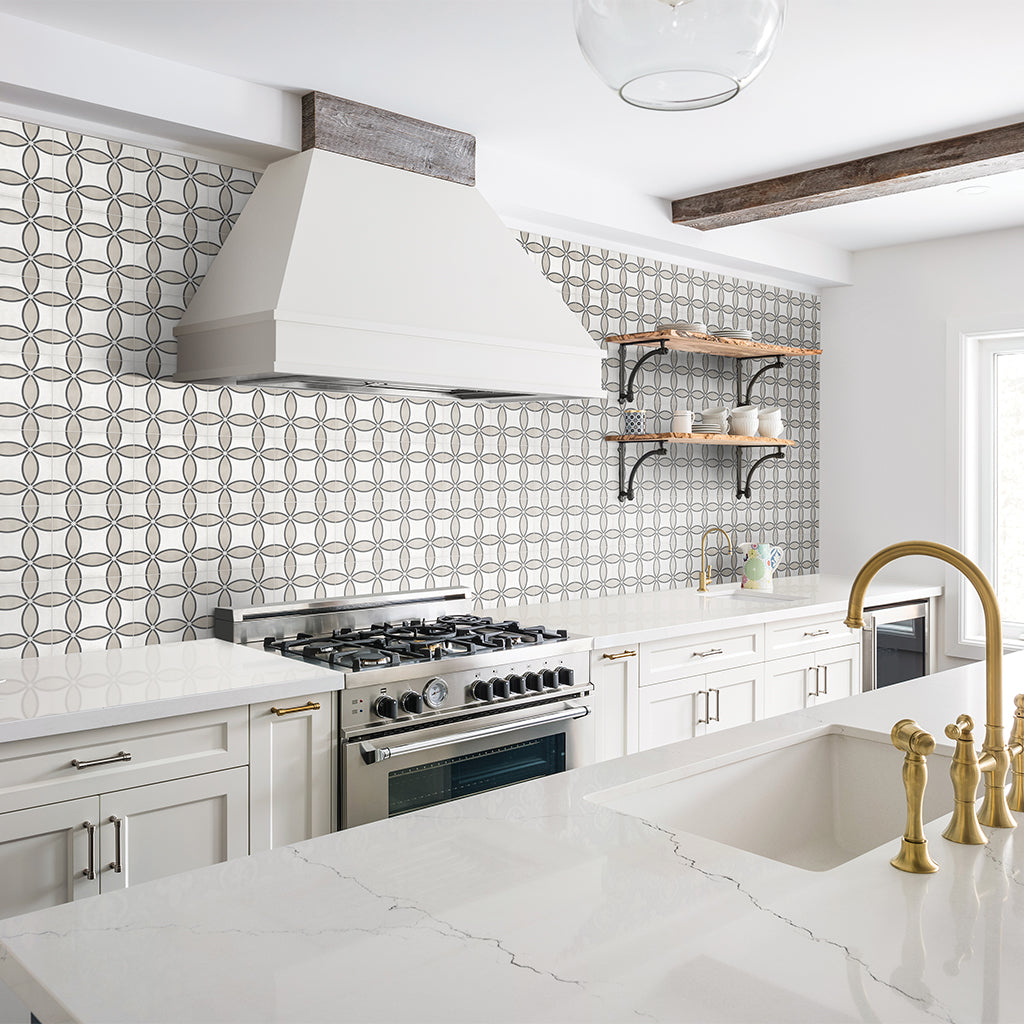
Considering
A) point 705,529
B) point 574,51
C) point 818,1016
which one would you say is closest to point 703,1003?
point 818,1016

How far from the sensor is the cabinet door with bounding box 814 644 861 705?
388cm

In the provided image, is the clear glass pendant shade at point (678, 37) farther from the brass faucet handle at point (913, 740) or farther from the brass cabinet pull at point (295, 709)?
the brass cabinet pull at point (295, 709)

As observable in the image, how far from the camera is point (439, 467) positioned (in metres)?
3.48

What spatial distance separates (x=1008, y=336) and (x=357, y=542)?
3.08 metres

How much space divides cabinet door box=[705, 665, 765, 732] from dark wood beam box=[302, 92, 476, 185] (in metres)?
1.90

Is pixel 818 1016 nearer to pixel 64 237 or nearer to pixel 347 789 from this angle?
pixel 347 789

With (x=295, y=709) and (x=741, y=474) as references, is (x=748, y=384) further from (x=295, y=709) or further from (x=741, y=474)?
(x=295, y=709)

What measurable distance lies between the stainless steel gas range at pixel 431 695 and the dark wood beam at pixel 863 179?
1833 millimetres

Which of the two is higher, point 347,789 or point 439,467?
point 439,467

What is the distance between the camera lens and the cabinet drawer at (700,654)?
323 centimetres

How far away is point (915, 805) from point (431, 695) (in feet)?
5.24

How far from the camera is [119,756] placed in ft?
6.77

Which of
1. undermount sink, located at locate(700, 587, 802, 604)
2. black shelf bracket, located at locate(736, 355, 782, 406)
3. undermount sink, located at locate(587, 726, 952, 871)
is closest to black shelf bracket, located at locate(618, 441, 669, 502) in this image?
undermount sink, located at locate(700, 587, 802, 604)

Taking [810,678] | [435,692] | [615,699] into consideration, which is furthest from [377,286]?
[810,678]
